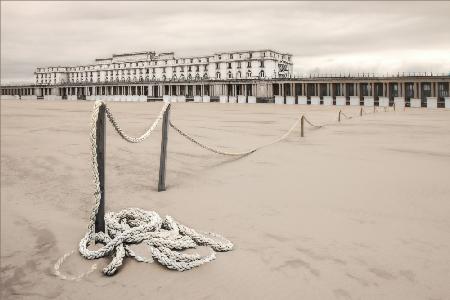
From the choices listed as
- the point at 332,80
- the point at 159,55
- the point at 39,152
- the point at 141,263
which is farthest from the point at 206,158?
the point at 159,55

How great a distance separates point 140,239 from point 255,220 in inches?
52.9

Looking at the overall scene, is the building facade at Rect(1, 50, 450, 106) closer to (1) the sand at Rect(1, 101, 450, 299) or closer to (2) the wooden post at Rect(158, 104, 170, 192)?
(1) the sand at Rect(1, 101, 450, 299)

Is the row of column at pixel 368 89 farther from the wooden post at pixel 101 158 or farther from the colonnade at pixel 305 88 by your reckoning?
the wooden post at pixel 101 158

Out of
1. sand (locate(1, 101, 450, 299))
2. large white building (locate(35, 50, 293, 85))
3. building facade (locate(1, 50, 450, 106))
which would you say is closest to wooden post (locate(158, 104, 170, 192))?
sand (locate(1, 101, 450, 299))

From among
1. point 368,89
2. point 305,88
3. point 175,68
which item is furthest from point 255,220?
point 175,68

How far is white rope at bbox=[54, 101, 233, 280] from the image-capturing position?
3.07m

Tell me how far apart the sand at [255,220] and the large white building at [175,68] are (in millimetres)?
76789

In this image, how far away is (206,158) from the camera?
8062mm

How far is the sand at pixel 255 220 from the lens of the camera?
278 centimetres

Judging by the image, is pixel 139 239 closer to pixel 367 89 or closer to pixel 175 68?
pixel 367 89

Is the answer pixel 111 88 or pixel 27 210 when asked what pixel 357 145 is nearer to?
pixel 27 210

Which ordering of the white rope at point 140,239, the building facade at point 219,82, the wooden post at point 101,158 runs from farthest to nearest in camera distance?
the building facade at point 219,82, the wooden post at point 101,158, the white rope at point 140,239

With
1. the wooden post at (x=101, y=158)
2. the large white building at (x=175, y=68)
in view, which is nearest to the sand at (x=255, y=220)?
the wooden post at (x=101, y=158)

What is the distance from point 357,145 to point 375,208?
5.83 m
